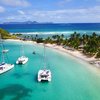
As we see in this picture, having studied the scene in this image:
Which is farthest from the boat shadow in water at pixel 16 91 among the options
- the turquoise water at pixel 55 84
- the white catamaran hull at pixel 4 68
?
the white catamaran hull at pixel 4 68

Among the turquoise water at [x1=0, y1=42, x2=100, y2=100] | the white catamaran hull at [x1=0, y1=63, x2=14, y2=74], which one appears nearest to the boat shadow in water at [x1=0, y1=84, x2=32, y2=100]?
the turquoise water at [x1=0, y1=42, x2=100, y2=100]

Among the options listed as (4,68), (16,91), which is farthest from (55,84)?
(4,68)

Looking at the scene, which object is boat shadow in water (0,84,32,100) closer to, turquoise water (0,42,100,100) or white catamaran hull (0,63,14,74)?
turquoise water (0,42,100,100)

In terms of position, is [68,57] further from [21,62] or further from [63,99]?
[63,99]

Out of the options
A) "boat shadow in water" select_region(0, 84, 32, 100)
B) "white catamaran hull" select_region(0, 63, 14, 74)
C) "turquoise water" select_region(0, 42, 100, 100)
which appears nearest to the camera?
"boat shadow in water" select_region(0, 84, 32, 100)

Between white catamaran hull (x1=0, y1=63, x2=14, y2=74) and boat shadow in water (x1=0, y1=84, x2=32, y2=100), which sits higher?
boat shadow in water (x1=0, y1=84, x2=32, y2=100)

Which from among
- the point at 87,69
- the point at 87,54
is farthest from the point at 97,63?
the point at 87,54

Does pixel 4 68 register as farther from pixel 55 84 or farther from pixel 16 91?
pixel 55 84
